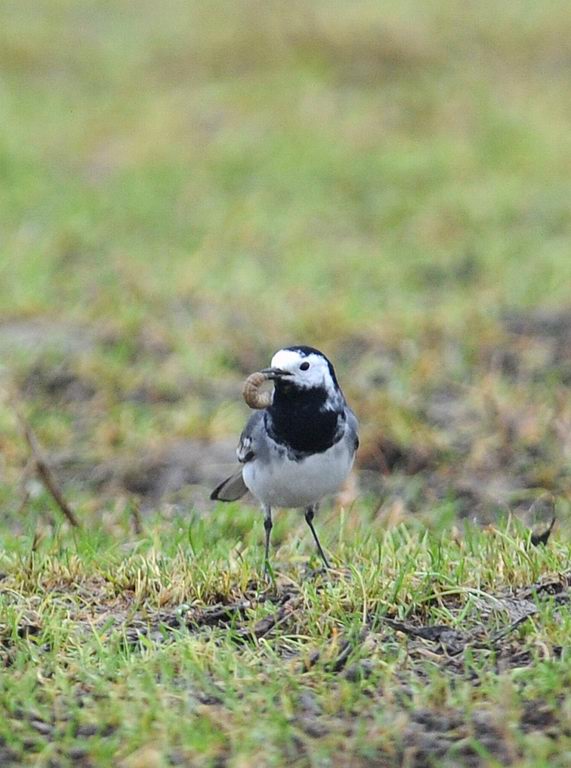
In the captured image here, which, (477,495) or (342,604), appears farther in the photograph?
(477,495)

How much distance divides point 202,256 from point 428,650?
19.2 ft

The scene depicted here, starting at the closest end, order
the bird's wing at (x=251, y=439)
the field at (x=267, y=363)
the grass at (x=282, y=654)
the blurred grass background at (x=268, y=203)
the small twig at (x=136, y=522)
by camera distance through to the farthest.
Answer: the grass at (x=282, y=654)
the field at (x=267, y=363)
the bird's wing at (x=251, y=439)
the small twig at (x=136, y=522)
the blurred grass background at (x=268, y=203)

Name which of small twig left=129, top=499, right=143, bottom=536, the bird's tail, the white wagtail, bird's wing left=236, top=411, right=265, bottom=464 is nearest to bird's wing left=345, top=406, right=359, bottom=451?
the white wagtail

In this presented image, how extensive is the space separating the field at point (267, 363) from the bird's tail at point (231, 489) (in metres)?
0.17

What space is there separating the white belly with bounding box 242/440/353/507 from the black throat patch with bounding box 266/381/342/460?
3 cm

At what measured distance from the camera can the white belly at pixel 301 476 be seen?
457cm

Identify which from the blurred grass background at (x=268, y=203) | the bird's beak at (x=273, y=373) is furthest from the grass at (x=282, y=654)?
the blurred grass background at (x=268, y=203)

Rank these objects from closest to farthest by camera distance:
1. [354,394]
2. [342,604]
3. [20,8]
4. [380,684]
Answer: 1. [380,684]
2. [342,604]
3. [354,394]
4. [20,8]

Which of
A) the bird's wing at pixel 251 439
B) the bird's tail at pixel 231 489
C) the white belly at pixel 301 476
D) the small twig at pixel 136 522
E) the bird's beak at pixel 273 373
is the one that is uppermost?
the bird's beak at pixel 273 373

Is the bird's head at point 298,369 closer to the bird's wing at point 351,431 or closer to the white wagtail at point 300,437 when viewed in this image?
the white wagtail at point 300,437

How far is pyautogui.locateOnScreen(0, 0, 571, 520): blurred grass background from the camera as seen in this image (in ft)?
24.6

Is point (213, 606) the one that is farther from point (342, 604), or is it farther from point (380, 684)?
point (380, 684)

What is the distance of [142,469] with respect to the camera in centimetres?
652

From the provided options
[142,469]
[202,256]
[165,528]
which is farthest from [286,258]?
[165,528]
